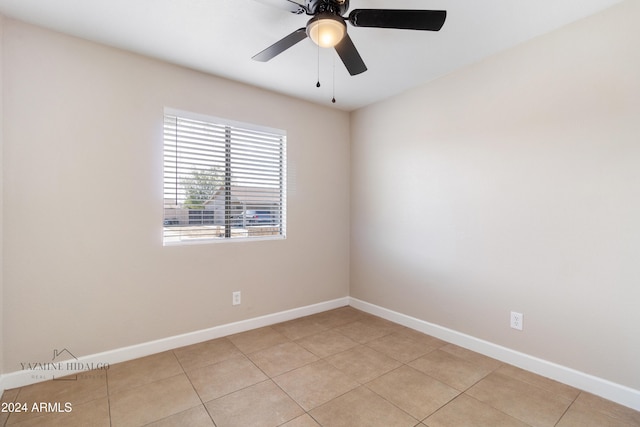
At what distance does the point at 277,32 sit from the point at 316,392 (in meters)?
2.49

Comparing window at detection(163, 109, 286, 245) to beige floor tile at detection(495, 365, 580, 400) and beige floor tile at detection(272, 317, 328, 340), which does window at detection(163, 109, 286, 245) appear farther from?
beige floor tile at detection(495, 365, 580, 400)

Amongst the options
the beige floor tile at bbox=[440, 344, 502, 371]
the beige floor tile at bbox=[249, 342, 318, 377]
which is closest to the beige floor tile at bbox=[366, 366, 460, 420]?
the beige floor tile at bbox=[440, 344, 502, 371]

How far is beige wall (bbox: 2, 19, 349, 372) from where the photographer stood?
203 centimetres

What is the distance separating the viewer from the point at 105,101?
2295 mm

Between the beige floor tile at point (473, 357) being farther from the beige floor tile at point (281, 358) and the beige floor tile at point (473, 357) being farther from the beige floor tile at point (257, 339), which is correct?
the beige floor tile at point (257, 339)

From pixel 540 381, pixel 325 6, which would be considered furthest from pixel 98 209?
pixel 540 381

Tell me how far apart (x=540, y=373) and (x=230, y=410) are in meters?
2.17

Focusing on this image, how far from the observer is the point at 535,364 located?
2.21m

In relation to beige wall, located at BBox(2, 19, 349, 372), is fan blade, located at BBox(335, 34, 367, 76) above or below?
above

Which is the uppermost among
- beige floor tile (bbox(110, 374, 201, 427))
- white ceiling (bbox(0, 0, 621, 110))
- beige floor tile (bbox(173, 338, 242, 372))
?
white ceiling (bbox(0, 0, 621, 110))

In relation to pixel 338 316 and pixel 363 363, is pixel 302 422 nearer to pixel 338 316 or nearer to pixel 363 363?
pixel 363 363

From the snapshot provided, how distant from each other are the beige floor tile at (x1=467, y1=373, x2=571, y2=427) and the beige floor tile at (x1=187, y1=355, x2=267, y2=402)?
1.50 meters

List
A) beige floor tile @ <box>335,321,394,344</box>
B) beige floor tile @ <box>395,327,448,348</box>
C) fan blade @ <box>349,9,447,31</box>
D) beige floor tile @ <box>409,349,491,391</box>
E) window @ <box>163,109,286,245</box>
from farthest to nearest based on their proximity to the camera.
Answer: beige floor tile @ <box>335,321,394,344</box>
beige floor tile @ <box>395,327,448,348</box>
window @ <box>163,109,286,245</box>
beige floor tile @ <box>409,349,491,391</box>
fan blade @ <box>349,9,447,31</box>

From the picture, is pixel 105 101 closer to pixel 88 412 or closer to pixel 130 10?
pixel 130 10
